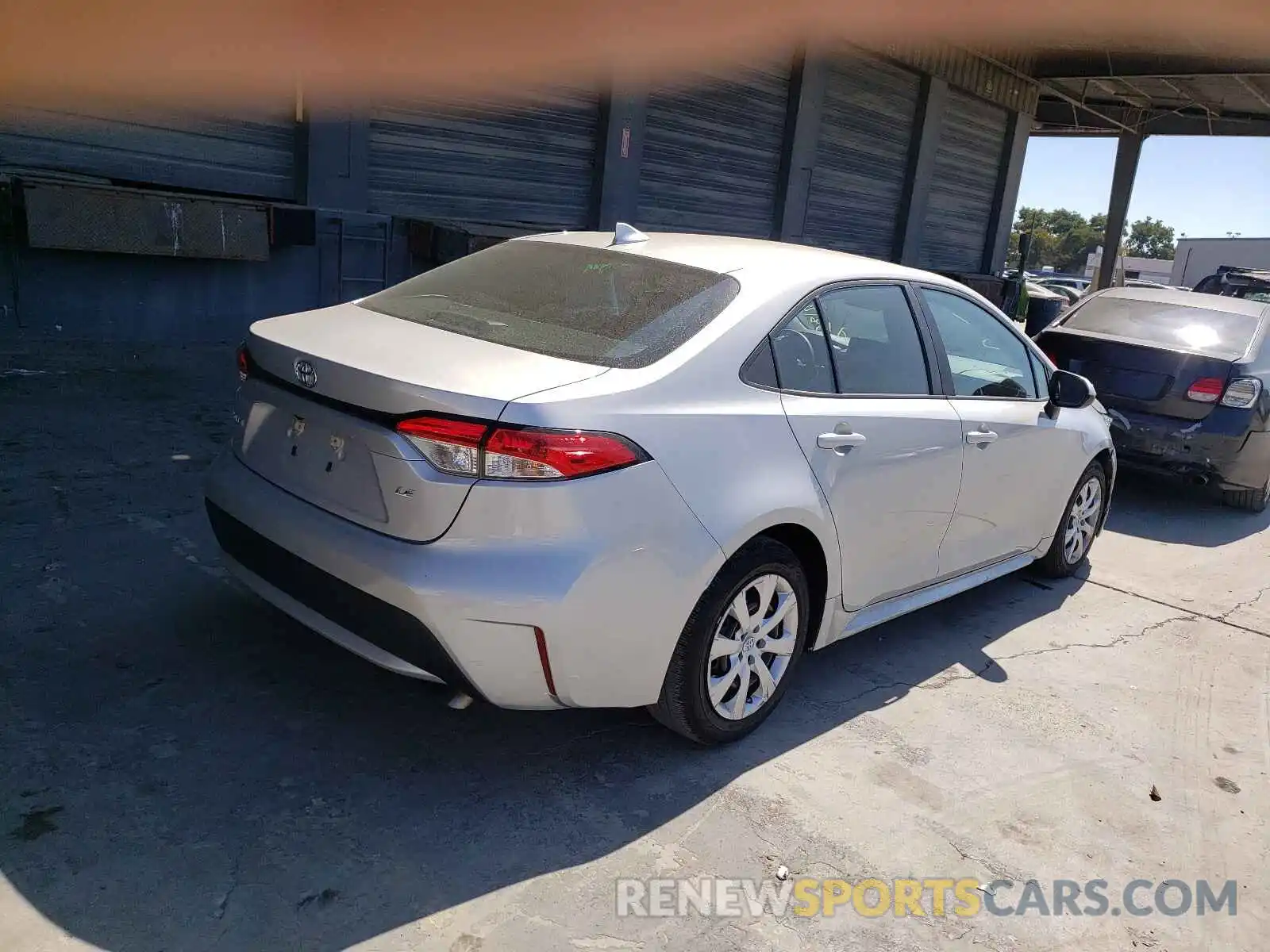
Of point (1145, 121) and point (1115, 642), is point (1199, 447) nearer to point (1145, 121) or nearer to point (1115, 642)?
point (1115, 642)

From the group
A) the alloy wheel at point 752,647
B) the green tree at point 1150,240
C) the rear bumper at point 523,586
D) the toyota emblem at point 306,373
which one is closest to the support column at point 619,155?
the alloy wheel at point 752,647

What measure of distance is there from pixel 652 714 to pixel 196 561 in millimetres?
2183

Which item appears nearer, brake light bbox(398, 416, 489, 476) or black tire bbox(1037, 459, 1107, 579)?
brake light bbox(398, 416, 489, 476)

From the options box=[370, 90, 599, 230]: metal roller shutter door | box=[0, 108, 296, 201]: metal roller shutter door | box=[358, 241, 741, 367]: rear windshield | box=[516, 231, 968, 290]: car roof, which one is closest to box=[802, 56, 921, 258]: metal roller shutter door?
box=[370, 90, 599, 230]: metal roller shutter door

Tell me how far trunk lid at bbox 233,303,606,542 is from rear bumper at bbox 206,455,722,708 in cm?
8

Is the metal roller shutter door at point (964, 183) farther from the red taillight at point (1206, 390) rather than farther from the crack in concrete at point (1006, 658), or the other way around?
the crack in concrete at point (1006, 658)

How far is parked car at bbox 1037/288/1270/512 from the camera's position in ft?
22.6

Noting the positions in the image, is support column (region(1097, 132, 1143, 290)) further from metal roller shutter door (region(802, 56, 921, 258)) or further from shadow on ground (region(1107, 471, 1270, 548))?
shadow on ground (region(1107, 471, 1270, 548))

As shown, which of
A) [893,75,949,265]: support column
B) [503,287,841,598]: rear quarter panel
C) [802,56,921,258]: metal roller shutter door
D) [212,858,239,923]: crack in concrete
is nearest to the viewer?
[212,858,239,923]: crack in concrete

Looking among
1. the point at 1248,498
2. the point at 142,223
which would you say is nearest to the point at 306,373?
the point at 142,223

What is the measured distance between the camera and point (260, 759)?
9.79 ft

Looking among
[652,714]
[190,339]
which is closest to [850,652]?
[652,714]

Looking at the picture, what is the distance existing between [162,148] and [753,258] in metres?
6.01

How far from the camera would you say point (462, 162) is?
9.98m
